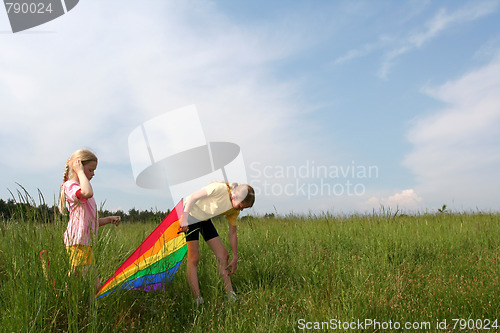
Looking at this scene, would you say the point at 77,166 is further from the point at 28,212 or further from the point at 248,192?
the point at 248,192

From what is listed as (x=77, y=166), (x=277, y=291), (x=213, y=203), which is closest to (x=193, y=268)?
(x=213, y=203)

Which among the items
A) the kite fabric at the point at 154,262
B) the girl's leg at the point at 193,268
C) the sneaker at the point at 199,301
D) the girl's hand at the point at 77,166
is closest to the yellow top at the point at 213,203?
the kite fabric at the point at 154,262

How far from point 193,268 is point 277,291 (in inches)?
42.7

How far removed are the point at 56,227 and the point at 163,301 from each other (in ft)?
4.24

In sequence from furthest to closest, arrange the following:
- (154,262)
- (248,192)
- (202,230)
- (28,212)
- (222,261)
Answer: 1. (202,230)
2. (222,261)
3. (248,192)
4. (154,262)
5. (28,212)

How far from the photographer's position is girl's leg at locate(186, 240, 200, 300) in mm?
4172

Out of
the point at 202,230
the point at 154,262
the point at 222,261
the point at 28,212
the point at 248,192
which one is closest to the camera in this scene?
the point at 28,212

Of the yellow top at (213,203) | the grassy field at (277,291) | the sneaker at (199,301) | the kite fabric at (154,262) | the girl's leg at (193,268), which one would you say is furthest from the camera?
the yellow top at (213,203)

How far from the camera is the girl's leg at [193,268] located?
417 centimetres

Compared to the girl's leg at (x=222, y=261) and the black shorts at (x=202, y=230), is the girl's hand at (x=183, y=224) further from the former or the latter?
the girl's leg at (x=222, y=261)

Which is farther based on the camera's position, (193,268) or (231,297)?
(193,268)

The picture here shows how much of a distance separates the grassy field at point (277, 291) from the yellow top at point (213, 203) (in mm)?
785

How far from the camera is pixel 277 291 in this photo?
→ 4523 millimetres

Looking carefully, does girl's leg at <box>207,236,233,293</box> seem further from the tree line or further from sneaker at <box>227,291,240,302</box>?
the tree line
